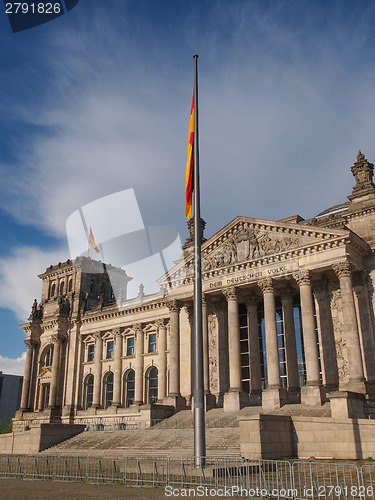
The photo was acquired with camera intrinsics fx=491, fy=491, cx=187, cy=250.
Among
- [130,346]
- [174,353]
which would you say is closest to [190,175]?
[174,353]

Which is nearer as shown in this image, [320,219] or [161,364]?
[320,219]

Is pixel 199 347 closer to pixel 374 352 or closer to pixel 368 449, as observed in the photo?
pixel 368 449

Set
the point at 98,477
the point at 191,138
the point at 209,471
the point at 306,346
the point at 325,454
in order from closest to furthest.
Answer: the point at 209,471
the point at 98,477
the point at 191,138
the point at 325,454
the point at 306,346

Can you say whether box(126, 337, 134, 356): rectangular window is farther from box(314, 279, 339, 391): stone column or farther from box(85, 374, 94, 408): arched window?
box(314, 279, 339, 391): stone column

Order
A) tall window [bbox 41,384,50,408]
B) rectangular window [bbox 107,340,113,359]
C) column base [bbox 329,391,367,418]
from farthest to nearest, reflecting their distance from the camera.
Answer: tall window [bbox 41,384,50,408] < rectangular window [bbox 107,340,113,359] < column base [bbox 329,391,367,418]

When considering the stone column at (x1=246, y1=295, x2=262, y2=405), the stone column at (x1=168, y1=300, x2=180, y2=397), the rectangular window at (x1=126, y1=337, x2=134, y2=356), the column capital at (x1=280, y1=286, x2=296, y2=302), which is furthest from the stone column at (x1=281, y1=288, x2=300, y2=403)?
the rectangular window at (x1=126, y1=337, x2=134, y2=356)

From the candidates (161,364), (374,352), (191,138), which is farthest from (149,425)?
(191,138)

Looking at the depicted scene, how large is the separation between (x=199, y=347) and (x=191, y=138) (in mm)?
9489

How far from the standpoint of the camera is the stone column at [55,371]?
5897 cm

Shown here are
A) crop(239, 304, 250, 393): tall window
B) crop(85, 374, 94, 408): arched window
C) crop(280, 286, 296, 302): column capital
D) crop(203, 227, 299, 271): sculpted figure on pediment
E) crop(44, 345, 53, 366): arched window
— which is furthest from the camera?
crop(44, 345, 53, 366): arched window

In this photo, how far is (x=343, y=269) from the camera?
34.9 m

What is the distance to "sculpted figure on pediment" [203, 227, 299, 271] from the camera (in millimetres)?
38844

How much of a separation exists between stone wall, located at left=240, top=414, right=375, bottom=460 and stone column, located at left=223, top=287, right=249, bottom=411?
11.3 meters

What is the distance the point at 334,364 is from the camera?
37000 millimetres
